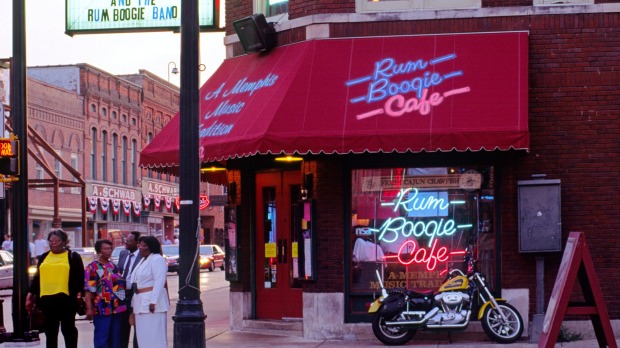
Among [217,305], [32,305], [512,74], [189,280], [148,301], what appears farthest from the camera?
[217,305]

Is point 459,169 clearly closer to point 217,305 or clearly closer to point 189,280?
point 189,280

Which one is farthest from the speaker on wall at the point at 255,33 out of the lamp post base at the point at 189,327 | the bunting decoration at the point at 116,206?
the bunting decoration at the point at 116,206

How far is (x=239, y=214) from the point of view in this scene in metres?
17.6

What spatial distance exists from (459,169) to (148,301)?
5.27m

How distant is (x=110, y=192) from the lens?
174 feet

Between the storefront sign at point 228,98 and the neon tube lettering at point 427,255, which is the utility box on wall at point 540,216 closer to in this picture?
the neon tube lettering at point 427,255

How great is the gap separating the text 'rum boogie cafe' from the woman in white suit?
2566mm

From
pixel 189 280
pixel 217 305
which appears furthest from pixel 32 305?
pixel 217 305

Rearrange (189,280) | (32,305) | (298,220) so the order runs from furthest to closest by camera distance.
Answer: (298,220) → (32,305) → (189,280)

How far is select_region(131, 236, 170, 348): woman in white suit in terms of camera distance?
12.3 m

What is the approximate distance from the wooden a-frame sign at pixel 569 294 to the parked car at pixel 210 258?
37.8 m

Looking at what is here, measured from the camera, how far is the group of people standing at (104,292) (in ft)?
40.5

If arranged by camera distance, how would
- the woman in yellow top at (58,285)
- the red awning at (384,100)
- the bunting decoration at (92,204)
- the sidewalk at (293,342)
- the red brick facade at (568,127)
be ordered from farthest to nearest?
the bunting decoration at (92,204) → the red brick facade at (568,127) → the sidewalk at (293,342) → the red awning at (384,100) → the woman in yellow top at (58,285)

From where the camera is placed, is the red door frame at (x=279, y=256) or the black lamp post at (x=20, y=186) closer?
the black lamp post at (x=20, y=186)
